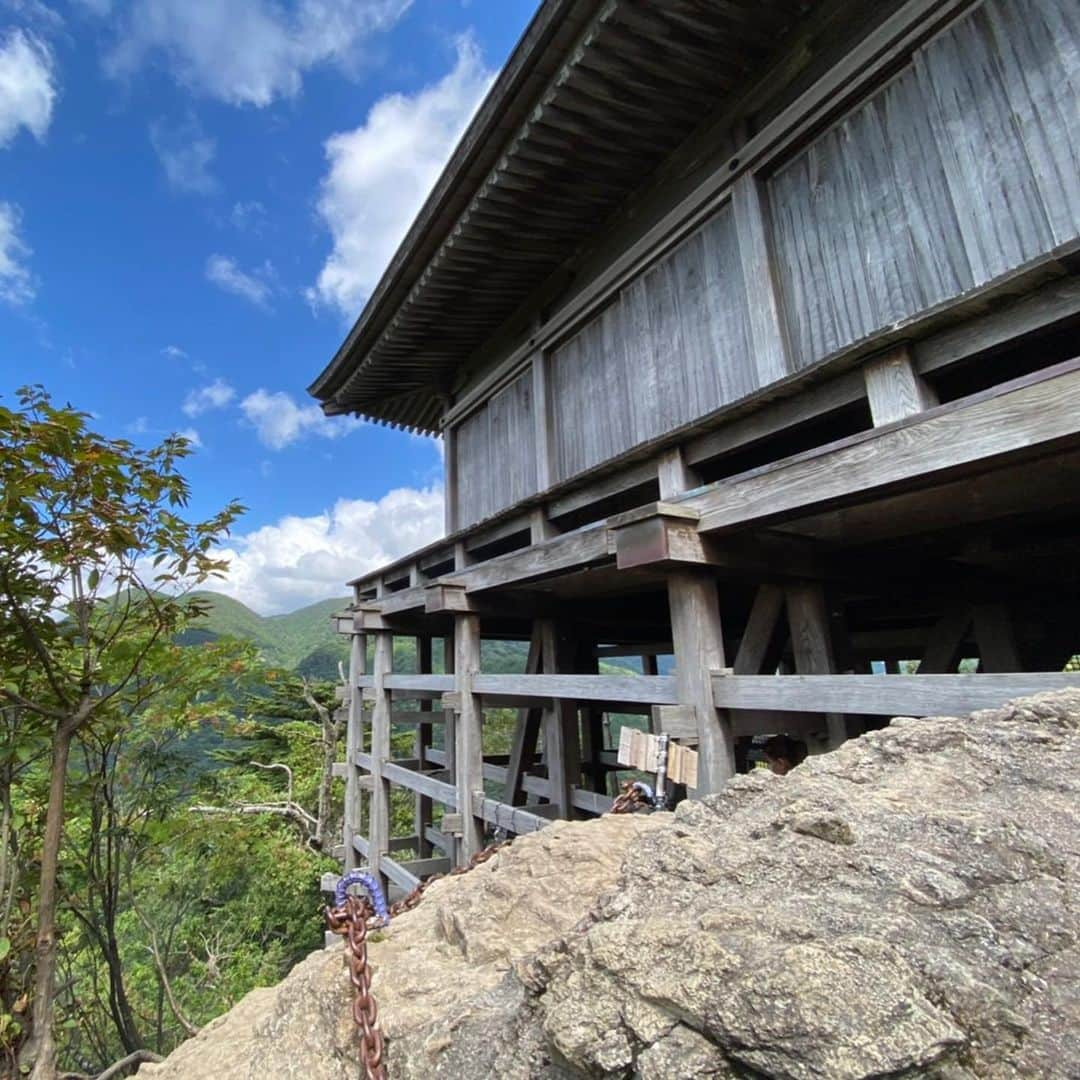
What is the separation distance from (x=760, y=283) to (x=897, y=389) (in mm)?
1655

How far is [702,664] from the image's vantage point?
2.84 metres

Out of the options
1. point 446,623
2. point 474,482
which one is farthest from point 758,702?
point 446,623

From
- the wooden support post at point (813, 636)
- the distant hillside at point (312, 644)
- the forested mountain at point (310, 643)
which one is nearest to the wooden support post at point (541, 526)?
the wooden support post at point (813, 636)

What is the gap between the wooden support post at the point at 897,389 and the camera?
2.34 m

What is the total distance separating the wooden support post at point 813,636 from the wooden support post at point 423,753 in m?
5.49

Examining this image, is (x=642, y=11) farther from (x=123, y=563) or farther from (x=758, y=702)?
(x=123, y=563)

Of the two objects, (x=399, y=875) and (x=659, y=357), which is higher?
(x=659, y=357)

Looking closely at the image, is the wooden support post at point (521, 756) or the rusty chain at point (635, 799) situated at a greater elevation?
the rusty chain at point (635, 799)

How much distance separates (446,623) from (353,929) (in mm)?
5851

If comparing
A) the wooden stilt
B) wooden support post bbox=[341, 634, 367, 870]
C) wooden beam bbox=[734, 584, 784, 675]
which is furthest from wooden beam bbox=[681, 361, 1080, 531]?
wooden support post bbox=[341, 634, 367, 870]

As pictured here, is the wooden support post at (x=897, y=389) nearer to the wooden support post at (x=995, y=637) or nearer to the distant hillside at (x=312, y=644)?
the wooden support post at (x=995, y=637)

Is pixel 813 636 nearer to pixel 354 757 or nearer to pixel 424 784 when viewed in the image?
pixel 424 784

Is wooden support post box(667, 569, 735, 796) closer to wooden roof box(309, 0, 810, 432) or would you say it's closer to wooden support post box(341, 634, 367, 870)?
wooden roof box(309, 0, 810, 432)

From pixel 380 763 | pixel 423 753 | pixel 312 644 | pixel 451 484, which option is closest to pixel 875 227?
pixel 451 484
